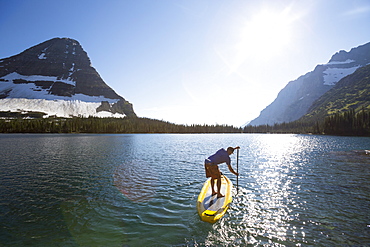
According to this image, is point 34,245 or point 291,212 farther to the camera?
point 291,212

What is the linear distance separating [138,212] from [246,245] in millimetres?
7317

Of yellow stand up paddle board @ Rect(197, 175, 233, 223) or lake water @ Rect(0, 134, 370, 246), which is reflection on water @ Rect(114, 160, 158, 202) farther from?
yellow stand up paddle board @ Rect(197, 175, 233, 223)

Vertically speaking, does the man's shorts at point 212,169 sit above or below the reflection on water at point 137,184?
above

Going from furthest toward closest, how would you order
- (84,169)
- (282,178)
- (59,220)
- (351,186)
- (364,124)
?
(364,124) → (84,169) → (282,178) → (351,186) → (59,220)

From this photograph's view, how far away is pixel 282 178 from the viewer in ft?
76.6

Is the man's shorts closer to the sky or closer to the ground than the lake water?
closer to the sky

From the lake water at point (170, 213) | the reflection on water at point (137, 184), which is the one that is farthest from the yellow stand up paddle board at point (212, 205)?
the reflection on water at point (137, 184)

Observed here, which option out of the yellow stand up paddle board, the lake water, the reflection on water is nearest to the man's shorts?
the yellow stand up paddle board

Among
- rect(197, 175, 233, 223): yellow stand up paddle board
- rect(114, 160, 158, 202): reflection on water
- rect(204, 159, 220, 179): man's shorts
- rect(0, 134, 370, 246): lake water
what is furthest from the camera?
rect(114, 160, 158, 202): reflection on water

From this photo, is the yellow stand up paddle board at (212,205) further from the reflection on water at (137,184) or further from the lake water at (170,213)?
the reflection on water at (137,184)

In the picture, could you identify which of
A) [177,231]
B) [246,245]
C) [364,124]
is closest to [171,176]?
[177,231]

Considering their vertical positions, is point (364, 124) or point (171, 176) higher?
point (364, 124)

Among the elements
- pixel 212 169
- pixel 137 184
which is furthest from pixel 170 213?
pixel 137 184

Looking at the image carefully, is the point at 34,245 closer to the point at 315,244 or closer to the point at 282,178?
the point at 315,244
